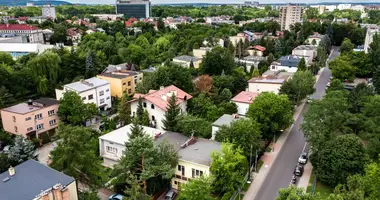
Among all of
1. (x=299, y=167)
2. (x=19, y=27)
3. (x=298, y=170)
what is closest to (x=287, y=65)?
(x=299, y=167)

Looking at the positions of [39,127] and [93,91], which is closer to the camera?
[39,127]

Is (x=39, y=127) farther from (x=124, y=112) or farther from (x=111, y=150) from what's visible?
(x=111, y=150)

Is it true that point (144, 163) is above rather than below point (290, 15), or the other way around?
below

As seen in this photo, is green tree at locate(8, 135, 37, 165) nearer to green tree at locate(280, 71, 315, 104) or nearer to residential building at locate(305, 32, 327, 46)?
green tree at locate(280, 71, 315, 104)

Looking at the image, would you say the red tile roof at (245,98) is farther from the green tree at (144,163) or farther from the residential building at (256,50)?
the residential building at (256,50)

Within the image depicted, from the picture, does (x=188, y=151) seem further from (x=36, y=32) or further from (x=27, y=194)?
(x=36, y=32)

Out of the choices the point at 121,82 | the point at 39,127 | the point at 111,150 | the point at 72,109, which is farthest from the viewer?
the point at 121,82
